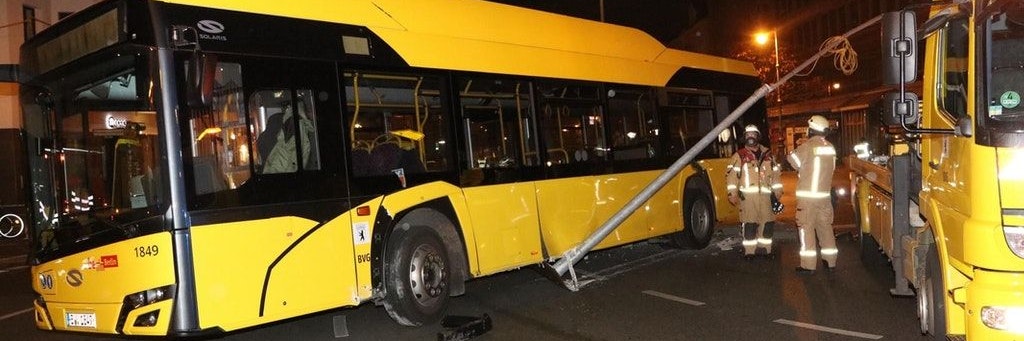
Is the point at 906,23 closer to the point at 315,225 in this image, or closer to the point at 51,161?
the point at 315,225

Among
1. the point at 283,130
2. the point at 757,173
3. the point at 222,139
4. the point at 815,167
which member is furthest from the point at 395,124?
the point at 757,173

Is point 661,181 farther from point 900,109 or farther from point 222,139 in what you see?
point 222,139

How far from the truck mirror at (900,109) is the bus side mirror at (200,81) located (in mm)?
4565

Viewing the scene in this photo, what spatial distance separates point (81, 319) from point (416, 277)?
2.72 metres

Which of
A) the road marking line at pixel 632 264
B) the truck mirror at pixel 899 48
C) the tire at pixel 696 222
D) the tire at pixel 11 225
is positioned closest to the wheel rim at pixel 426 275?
the road marking line at pixel 632 264

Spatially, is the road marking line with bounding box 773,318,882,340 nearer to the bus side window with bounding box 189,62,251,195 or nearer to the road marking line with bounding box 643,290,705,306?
the road marking line with bounding box 643,290,705,306

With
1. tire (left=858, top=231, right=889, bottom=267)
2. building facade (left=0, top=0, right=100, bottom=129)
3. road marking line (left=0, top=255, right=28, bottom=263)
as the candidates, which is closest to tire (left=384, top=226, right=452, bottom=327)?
tire (left=858, top=231, right=889, bottom=267)

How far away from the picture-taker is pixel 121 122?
567 cm

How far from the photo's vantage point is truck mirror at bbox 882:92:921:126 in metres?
4.79

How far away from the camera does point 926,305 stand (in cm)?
550

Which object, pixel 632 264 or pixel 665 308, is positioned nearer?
pixel 665 308

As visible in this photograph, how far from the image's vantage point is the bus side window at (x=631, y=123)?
404 inches

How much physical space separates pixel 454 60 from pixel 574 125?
222 cm

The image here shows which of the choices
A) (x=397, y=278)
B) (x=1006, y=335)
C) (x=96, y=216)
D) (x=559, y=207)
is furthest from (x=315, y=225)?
(x=1006, y=335)
